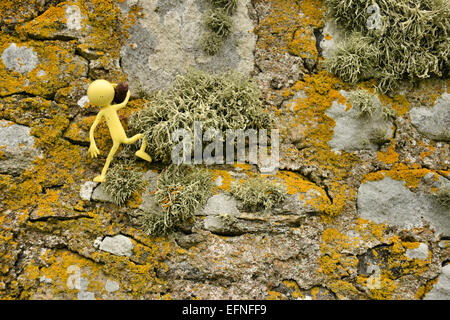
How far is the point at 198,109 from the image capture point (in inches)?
148

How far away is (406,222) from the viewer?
3773mm

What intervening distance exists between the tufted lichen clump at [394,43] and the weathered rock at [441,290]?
6.76 feet

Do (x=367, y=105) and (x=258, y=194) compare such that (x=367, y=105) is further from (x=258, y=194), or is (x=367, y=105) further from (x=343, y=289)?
(x=343, y=289)

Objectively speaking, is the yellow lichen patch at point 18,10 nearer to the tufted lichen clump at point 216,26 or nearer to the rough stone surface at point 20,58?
the rough stone surface at point 20,58

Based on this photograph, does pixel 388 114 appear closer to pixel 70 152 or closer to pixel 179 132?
pixel 179 132

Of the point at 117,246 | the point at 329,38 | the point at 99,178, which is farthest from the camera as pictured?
the point at 329,38

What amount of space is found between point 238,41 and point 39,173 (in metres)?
2.64

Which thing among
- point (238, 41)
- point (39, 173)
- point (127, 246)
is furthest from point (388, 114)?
point (39, 173)

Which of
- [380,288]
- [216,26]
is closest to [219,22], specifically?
[216,26]

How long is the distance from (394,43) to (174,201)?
3012 millimetres

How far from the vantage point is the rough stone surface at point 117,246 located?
11.5ft

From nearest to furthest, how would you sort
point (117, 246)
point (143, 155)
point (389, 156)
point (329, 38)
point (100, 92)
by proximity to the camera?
point (100, 92), point (117, 246), point (143, 155), point (389, 156), point (329, 38)

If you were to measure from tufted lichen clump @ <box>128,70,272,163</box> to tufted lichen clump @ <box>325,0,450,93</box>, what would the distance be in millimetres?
1087

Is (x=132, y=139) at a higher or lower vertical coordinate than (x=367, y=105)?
lower
